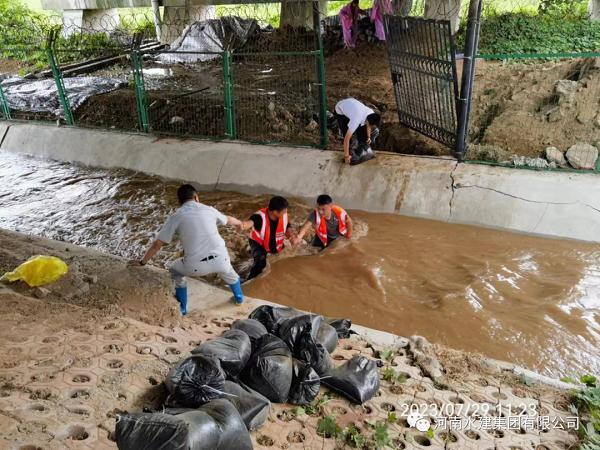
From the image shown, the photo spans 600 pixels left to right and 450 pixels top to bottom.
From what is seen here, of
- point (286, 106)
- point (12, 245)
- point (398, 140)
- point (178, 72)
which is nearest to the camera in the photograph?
point (12, 245)

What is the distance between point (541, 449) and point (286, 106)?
740cm

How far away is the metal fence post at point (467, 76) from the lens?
5.69 m

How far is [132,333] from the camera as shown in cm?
355

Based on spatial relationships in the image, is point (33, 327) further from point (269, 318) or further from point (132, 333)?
point (269, 318)

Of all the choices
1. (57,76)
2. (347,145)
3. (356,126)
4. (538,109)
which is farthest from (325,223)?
(57,76)

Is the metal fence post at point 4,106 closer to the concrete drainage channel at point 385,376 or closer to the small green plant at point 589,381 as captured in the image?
the concrete drainage channel at point 385,376

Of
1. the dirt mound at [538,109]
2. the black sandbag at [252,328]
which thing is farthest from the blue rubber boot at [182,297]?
the dirt mound at [538,109]

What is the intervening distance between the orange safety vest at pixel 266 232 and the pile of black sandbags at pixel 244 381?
139 centimetres

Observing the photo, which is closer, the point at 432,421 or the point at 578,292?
the point at 432,421

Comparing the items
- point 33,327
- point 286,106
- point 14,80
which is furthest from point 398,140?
point 14,80

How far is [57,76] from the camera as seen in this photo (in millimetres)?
9195

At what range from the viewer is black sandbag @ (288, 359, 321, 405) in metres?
2.93

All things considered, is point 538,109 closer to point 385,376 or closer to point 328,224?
point 328,224

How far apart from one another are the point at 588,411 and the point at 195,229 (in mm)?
3251
